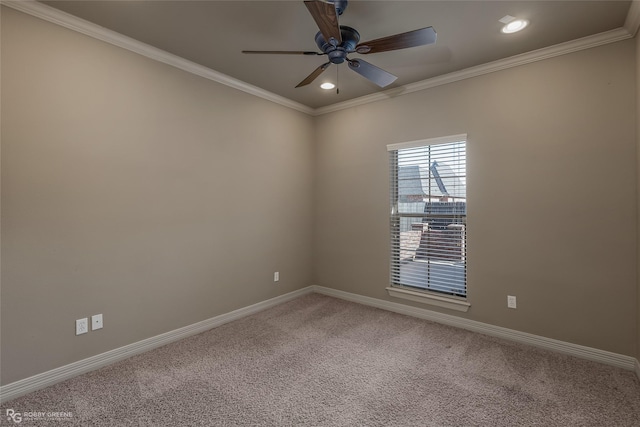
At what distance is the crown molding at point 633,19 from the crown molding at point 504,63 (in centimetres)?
5

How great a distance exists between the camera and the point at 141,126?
272 centimetres

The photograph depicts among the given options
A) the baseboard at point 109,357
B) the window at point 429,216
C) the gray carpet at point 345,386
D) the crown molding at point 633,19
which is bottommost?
the gray carpet at point 345,386

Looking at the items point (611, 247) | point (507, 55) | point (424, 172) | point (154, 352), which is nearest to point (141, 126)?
point (154, 352)

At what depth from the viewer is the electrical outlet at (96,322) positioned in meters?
2.45

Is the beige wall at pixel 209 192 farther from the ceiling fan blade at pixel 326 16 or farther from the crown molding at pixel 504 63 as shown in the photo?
the ceiling fan blade at pixel 326 16

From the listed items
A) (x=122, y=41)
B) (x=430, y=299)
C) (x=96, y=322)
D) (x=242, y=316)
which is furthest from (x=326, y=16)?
(x=242, y=316)

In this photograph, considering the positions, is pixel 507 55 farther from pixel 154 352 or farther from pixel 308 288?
pixel 154 352

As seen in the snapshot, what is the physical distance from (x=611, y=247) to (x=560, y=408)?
4.52 ft

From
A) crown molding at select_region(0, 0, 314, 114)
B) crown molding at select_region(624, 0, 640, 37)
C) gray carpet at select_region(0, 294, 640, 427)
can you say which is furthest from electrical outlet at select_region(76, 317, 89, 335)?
crown molding at select_region(624, 0, 640, 37)

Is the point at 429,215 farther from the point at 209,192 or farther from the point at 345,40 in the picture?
the point at 209,192

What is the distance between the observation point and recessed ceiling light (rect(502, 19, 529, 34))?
92.2 inches

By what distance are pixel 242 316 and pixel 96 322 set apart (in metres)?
1.45

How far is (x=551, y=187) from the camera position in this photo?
109 inches
